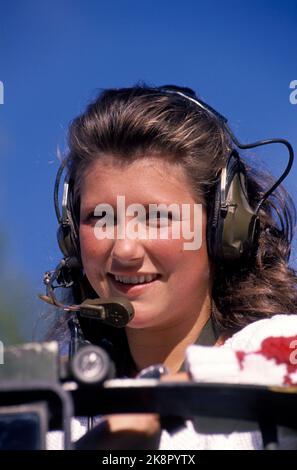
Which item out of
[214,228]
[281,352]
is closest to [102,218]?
[214,228]

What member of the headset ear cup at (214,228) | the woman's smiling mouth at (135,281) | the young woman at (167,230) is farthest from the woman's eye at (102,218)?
the headset ear cup at (214,228)

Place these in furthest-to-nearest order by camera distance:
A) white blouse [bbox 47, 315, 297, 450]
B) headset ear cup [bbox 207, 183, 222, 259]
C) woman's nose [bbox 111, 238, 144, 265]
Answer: headset ear cup [bbox 207, 183, 222, 259] < woman's nose [bbox 111, 238, 144, 265] < white blouse [bbox 47, 315, 297, 450]

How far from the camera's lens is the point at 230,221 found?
1.77 meters

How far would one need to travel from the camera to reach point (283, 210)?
7.10ft

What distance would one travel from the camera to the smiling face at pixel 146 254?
165 centimetres

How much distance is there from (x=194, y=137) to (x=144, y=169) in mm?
240

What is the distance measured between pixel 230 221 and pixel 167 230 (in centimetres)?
21

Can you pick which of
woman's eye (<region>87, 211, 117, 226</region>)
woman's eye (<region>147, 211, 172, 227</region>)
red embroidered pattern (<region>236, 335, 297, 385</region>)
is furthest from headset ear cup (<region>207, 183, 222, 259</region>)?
red embroidered pattern (<region>236, 335, 297, 385</region>)

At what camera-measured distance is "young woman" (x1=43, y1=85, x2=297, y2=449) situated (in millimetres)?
1670

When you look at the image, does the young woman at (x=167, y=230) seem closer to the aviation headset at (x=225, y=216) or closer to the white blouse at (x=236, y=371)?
the aviation headset at (x=225, y=216)

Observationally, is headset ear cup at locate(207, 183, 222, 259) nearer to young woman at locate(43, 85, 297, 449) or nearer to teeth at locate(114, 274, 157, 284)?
young woman at locate(43, 85, 297, 449)

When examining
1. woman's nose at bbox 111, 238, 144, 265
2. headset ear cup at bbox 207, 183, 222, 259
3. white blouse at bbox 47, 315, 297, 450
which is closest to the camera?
white blouse at bbox 47, 315, 297, 450

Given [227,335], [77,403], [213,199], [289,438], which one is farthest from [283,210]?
[77,403]

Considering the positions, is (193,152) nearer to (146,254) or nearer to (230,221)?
(230,221)
